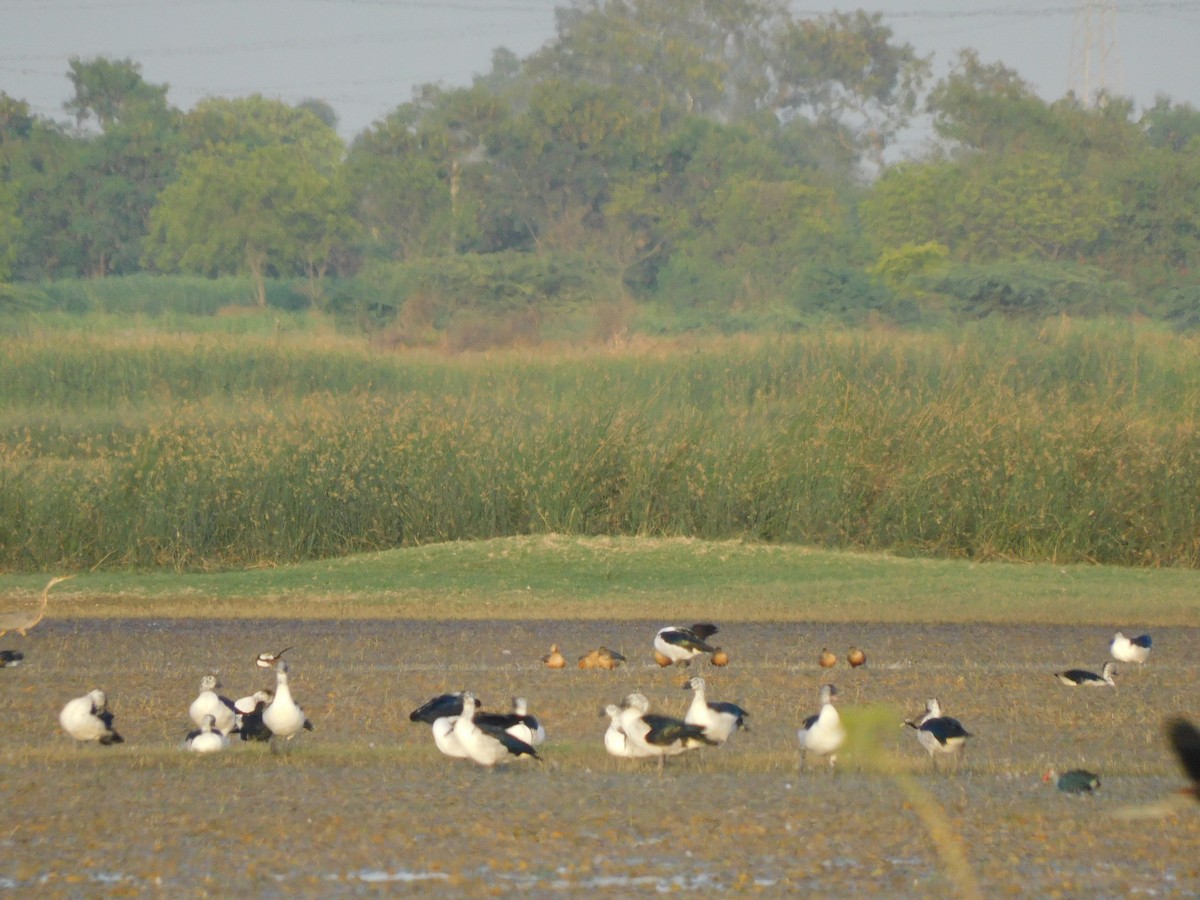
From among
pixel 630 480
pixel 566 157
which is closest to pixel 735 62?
pixel 566 157

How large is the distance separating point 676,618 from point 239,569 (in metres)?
5.17

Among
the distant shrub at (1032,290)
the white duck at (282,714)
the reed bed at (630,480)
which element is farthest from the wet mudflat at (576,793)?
the distant shrub at (1032,290)

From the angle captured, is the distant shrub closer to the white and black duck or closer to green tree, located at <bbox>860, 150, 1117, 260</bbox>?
green tree, located at <bbox>860, 150, 1117, 260</bbox>

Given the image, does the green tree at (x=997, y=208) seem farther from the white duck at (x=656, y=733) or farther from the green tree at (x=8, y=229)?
the white duck at (x=656, y=733)

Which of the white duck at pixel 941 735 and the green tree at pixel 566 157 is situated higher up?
the green tree at pixel 566 157

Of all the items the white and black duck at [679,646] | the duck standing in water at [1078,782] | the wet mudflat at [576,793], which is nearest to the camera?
the wet mudflat at [576,793]

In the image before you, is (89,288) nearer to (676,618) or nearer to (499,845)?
(676,618)

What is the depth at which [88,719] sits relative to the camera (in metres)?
7.93

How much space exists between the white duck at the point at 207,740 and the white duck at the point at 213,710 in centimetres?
4

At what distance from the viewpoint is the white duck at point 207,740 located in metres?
7.90

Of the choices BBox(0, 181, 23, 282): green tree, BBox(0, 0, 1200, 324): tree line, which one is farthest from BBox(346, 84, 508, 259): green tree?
BBox(0, 181, 23, 282): green tree

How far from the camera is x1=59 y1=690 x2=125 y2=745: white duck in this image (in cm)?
795

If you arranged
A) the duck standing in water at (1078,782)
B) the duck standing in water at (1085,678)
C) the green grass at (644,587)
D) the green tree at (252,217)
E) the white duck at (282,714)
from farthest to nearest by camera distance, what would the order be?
the green tree at (252,217)
the green grass at (644,587)
the duck standing in water at (1085,678)
the white duck at (282,714)
the duck standing in water at (1078,782)

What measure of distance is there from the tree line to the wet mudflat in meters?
33.8
